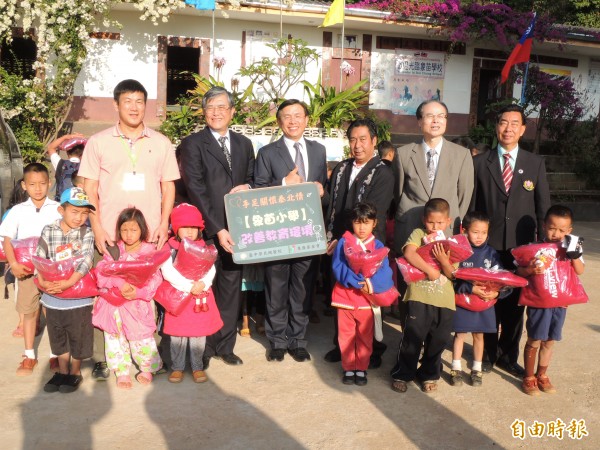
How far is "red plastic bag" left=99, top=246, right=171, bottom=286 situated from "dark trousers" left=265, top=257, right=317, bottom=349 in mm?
943

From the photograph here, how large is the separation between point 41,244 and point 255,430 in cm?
184

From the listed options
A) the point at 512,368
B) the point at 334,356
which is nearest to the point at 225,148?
the point at 334,356

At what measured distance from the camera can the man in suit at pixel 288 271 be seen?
4586 millimetres

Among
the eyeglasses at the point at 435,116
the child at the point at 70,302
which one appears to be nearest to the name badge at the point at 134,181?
the child at the point at 70,302

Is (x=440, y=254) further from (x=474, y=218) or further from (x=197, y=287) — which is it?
(x=197, y=287)

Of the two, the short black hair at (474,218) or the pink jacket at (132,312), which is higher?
the short black hair at (474,218)

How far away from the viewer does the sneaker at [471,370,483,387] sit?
166 inches

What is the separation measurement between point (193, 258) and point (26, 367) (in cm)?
141

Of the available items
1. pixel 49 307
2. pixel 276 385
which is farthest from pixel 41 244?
pixel 276 385

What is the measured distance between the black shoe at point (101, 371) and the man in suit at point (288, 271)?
1.18 meters

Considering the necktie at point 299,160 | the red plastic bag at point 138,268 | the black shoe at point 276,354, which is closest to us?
the red plastic bag at point 138,268

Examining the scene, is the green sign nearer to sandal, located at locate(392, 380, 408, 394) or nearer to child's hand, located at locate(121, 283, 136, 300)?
child's hand, located at locate(121, 283, 136, 300)

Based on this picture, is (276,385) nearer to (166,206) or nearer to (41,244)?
(166,206)

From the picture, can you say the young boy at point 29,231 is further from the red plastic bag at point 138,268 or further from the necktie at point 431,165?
the necktie at point 431,165
